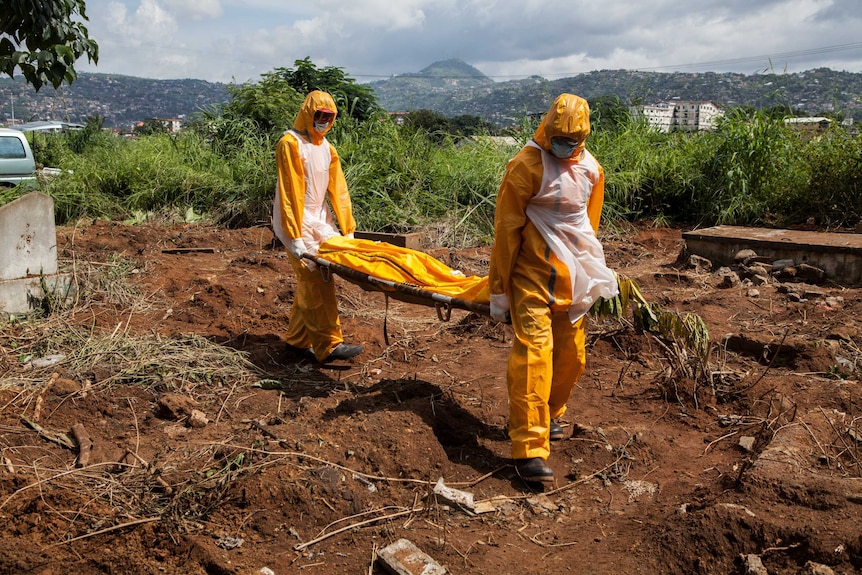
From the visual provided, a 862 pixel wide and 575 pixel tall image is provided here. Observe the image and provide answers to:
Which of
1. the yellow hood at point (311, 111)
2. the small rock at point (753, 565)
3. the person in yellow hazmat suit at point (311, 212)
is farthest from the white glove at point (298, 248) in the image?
the small rock at point (753, 565)

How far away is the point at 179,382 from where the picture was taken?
4.68 m

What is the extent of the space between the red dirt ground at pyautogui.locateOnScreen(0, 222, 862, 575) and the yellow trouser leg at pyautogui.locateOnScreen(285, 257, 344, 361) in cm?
21

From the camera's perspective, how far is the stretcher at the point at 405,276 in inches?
152

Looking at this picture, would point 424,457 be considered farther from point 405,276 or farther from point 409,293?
point 405,276

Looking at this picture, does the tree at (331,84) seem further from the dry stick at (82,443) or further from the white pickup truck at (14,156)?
the dry stick at (82,443)

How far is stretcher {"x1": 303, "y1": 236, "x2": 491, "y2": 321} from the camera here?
3.86 m

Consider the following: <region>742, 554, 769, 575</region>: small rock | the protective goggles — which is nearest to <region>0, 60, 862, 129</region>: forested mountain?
the protective goggles

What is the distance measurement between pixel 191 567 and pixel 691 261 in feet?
21.6

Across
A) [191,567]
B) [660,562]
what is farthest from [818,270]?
[191,567]

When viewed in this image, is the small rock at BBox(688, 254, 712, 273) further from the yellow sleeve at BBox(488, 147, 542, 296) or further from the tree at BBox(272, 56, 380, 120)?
the tree at BBox(272, 56, 380, 120)

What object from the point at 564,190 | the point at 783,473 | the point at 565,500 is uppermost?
the point at 564,190

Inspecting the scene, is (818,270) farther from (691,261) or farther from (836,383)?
(836,383)

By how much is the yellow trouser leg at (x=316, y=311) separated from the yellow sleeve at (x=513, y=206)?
5.72 feet

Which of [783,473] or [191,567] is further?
[783,473]
